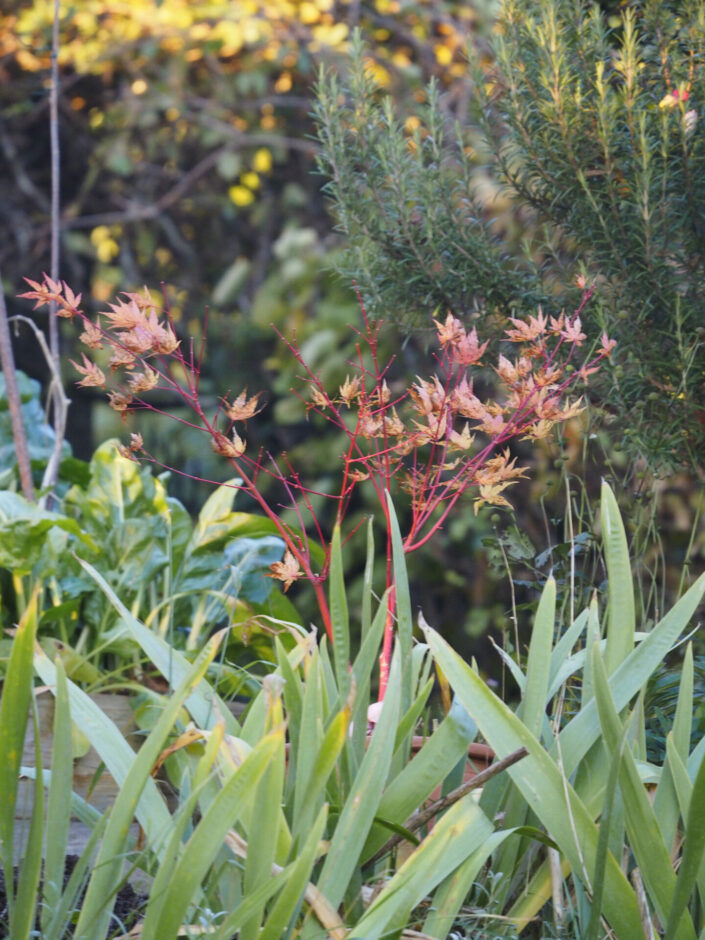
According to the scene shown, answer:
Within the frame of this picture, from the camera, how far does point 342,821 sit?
0.99m

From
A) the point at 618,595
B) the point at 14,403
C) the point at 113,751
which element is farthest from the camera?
Result: the point at 14,403

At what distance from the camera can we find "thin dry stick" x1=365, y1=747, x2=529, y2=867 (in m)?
0.99

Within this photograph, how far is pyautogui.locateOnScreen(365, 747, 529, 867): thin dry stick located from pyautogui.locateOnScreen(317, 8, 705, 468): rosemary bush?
58cm

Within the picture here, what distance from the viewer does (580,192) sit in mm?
1529

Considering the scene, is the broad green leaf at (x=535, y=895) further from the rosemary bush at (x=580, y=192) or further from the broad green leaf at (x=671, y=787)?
the rosemary bush at (x=580, y=192)

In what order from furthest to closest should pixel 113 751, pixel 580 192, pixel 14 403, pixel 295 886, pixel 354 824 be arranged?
1. pixel 14 403
2. pixel 580 192
3. pixel 113 751
4. pixel 354 824
5. pixel 295 886

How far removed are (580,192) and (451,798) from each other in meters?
0.91

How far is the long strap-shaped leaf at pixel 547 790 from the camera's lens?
1.04 metres

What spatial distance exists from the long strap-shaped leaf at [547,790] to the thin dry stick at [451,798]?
46 millimetres

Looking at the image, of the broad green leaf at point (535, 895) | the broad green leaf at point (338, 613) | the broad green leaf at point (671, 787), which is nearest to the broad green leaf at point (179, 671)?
the broad green leaf at point (338, 613)

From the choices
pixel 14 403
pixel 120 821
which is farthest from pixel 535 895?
pixel 14 403

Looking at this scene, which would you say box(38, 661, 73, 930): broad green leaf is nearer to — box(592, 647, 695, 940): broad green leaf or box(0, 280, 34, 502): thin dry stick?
box(592, 647, 695, 940): broad green leaf

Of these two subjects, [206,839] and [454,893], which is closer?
[206,839]

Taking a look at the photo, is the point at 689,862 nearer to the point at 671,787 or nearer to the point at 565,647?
the point at 671,787
